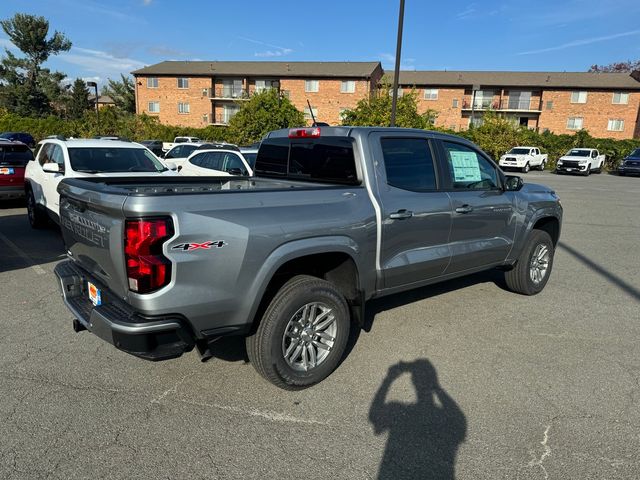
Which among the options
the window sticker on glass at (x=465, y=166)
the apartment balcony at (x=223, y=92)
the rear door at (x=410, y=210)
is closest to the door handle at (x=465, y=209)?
the rear door at (x=410, y=210)

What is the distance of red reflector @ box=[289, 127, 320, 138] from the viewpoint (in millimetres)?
4126

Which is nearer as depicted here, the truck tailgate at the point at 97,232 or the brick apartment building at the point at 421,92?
the truck tailgate at the point at 97,232

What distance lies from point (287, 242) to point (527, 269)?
3.52 meters

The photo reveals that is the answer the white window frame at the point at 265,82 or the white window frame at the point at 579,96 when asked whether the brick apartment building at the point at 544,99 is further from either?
the white window frame at the point at 265,82

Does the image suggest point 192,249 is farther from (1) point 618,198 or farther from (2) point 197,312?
(1) point 618,198

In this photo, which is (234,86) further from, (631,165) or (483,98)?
(631,165)

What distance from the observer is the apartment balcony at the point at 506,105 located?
162 ft

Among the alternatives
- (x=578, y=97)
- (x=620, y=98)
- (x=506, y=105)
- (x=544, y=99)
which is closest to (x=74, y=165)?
(x=506, y=105)

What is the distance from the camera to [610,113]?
47188 millimetres

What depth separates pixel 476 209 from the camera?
179 inches

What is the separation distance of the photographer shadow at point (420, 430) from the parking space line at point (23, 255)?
4.93 metres

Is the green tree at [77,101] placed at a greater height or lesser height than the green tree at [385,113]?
greater

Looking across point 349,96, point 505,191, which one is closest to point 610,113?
point 349,96

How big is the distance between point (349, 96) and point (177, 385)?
48617mm
